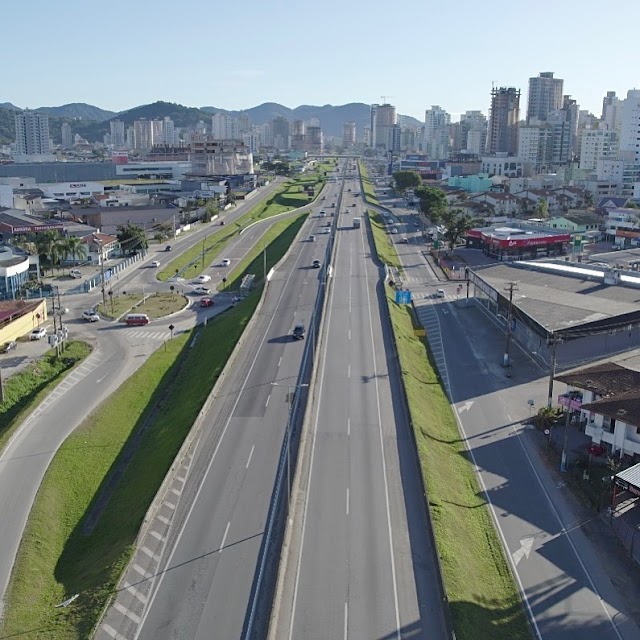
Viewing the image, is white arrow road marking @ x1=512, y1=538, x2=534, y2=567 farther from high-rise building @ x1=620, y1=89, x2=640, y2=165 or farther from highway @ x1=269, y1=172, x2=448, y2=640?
high-rise building @ x1=620, y1=89, x2=640, y2=165

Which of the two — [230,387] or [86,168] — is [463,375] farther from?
[86,168]

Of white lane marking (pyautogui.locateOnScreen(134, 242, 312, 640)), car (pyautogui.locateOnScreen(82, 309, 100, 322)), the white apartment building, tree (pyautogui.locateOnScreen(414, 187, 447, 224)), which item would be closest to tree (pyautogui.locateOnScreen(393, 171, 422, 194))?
tree (pyautogui.locateOnScreen(414, 187, 447, 224))

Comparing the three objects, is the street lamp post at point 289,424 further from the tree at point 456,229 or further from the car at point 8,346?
the tree at point 456,229

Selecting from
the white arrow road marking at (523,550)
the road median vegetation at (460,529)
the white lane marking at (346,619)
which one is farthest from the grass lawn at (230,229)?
the white lane marking at (346,619)

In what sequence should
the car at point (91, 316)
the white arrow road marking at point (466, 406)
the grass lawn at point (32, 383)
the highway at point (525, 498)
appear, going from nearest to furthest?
the highway at point (525, 498), the grass lawn at point (32, 383), the white arrow road marking at point (466, 406), the car at point (91, 316)

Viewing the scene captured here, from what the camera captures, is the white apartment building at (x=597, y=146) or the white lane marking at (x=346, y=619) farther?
the white apartment building at (x=597, y=146)

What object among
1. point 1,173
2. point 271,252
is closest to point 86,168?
point 1,173

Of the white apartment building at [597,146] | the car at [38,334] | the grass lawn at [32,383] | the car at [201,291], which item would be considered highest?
the white apartment building at [597,146]
